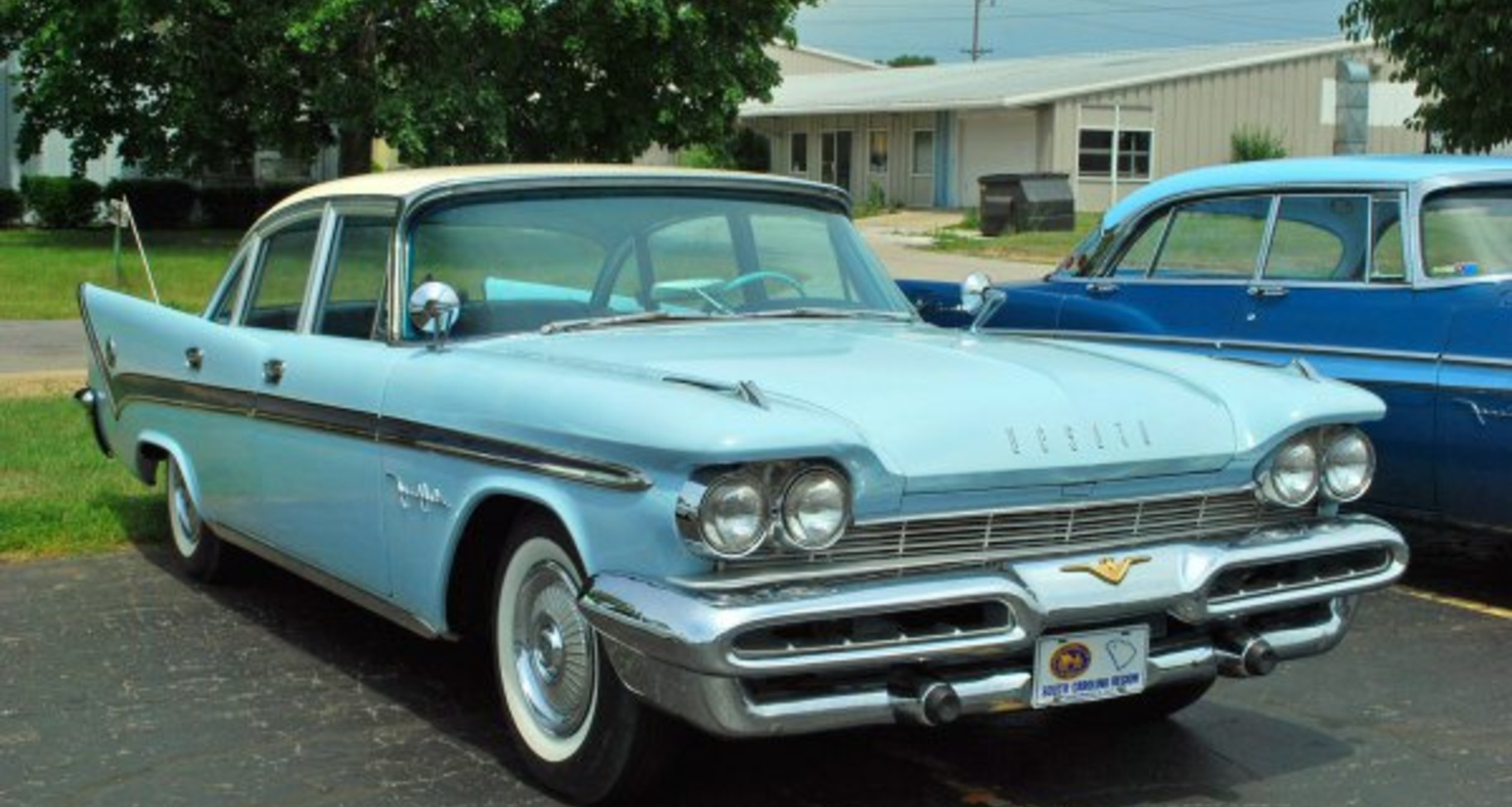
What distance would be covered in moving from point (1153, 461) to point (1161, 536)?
0.21 metres

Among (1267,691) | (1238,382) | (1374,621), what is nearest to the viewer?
(1238,382)

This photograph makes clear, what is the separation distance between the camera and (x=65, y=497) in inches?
322

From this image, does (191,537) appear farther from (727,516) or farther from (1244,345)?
(1244,345)

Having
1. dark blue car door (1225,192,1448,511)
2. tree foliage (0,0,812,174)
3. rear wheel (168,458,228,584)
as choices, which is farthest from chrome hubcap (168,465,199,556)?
tree foliage (0,0,812,174)

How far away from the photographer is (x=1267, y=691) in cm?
547

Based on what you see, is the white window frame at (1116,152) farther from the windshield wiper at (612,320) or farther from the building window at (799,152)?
the windshield wiper at (612,320)

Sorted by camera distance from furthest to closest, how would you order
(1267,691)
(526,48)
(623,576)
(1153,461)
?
(526,48) → (1267,691) → (1153,461) → (623,576)

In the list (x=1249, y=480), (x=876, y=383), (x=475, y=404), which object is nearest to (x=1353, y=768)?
(x=1249, y=480)

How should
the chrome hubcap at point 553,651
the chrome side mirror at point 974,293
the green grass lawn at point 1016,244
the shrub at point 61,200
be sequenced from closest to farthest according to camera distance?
the chrome hubcap at point 553,651, the chrome side mirror at point 974,293, the green grass lawn at point 1016,244, the shrub at point 61,200

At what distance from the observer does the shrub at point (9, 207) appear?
33.2 metres

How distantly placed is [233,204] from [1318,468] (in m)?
33.5

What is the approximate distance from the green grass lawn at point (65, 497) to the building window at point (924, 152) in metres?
34.7

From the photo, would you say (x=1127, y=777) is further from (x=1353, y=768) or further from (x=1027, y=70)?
(x=1027, y=70)

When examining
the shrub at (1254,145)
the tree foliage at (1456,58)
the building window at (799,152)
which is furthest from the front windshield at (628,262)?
the building window at (799,152)
